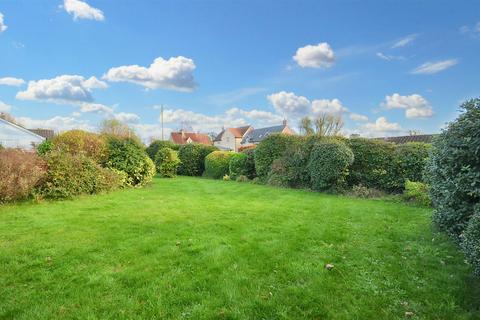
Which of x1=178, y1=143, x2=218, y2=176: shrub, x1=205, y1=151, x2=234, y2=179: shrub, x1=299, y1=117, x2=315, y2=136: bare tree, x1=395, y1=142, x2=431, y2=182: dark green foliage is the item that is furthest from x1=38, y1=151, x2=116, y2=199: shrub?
x1=299, y1=117, x2=315, y2=136: bare tree

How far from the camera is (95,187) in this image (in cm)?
934

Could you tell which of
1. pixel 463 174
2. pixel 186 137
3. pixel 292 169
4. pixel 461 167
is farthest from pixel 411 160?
pixel 186 137

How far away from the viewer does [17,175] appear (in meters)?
7.37

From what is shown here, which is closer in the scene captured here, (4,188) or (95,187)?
(4,188)

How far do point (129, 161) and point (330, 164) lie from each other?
774cm

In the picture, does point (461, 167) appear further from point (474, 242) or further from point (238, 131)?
point (238, 131)

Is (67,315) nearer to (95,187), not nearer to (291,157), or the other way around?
(95,187)

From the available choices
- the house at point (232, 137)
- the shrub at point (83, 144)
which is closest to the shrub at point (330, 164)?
the shrub at point (83, 144)

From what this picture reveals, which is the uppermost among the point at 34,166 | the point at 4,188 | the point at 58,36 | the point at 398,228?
the point at 58,36

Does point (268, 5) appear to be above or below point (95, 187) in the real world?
above

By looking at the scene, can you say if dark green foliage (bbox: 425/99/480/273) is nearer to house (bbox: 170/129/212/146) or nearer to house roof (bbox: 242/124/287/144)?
house roof (bbox: 242/124/287/144)

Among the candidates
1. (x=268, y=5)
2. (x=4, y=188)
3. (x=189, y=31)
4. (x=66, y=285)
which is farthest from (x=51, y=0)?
(x=66, y=285)

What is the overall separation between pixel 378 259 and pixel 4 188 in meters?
8.46

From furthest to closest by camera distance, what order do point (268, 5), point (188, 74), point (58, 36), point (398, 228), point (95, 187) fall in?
point (188, 74) → point (58, 36) → point (268, 5) → point (95, 187) → point (398, 228)
